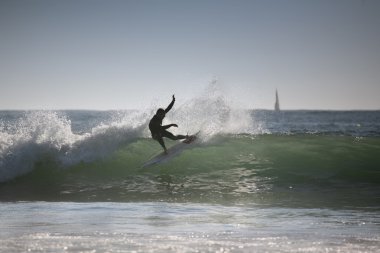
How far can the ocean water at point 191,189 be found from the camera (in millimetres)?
7016

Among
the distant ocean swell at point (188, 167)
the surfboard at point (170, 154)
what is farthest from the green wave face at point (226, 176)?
the surfboard at point (170, 154)

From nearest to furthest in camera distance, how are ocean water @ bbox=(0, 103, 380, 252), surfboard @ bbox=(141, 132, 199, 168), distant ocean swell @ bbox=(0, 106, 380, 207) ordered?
1. ocean water @ bbox=(0, 103, 380, 252)
2. distant ocean swell @ bbox=(0, 106, 380, 207)
3. surfboard @ bbox=(141, 132, 199, 168)

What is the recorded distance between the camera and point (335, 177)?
1495 centimetres

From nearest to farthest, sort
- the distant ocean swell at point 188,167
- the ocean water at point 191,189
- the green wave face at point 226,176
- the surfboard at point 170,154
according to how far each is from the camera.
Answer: the ocean water at point 191,189 → the green wave face at point 226,176 → the distant ocean swell at point 188,167 → the surfboard at point 170,154

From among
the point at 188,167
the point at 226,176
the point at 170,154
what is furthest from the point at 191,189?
the point at 170,154

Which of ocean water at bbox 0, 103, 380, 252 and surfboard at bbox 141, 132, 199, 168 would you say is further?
surfboard at bbox 141, 132, 199, 168

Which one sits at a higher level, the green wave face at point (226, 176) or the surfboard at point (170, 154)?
the surfboard at point (170, 154)

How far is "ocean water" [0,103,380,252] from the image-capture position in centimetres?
702

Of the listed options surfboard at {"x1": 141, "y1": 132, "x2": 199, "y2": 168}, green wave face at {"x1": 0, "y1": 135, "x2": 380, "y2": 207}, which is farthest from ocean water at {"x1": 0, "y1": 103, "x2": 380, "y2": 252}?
surfboard at {"x1": 141, "y1": 132, "x2": 199, "y2": 168}

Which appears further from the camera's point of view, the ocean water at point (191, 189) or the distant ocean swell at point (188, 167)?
the distant ocean swell at point (188, 167)

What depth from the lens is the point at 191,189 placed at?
533 inches

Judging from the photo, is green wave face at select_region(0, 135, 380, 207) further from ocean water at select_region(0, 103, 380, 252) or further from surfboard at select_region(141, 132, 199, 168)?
surfboard at select_region(141, 132, 199, 168)

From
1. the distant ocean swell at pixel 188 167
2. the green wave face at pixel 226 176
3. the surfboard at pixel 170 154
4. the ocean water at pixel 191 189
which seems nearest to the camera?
the ocean water at pixel 191 189

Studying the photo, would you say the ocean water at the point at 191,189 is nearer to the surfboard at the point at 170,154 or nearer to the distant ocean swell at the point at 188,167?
the distant ocean swell at the point at 188,167
